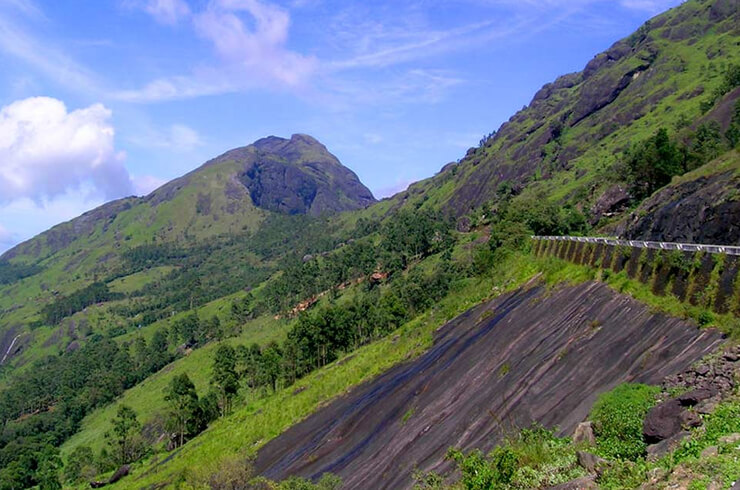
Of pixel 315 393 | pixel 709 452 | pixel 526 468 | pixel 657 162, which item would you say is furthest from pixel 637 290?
A: pixel 657 162

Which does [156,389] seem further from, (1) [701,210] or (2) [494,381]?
(1) [701,210]

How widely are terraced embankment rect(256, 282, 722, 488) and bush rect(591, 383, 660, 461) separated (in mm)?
3518

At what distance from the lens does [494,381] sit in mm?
36438

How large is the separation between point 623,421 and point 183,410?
95842mm

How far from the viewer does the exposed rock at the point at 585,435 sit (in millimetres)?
19641

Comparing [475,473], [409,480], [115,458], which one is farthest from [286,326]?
[475,473]

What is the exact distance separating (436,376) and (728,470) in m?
33.5

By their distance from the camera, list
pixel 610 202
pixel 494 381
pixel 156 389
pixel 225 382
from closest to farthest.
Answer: pixel 494 381
pixel 225 382
pixel 610 202
pixel 156 389

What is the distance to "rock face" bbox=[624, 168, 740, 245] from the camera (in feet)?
119

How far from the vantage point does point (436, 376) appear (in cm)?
4531

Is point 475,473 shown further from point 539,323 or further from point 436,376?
point 436,376

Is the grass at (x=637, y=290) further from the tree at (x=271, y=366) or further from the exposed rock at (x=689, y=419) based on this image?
the tree at (x=271, y=366)

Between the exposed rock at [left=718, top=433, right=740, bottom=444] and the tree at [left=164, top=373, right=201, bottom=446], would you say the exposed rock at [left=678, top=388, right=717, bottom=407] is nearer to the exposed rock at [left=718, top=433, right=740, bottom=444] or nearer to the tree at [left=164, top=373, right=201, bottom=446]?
the exposed rock at [left=718, top=433, right=740, bottom=444]

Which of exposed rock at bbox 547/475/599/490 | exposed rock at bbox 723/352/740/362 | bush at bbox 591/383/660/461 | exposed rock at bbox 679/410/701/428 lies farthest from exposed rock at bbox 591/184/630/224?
exposed rock at bbox 547/475/599/490
